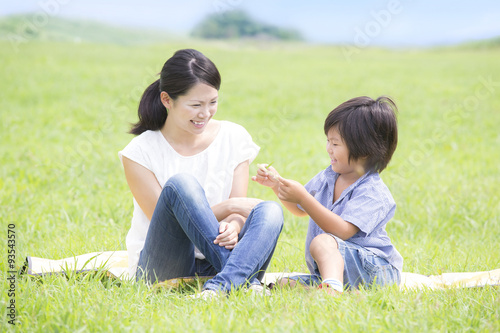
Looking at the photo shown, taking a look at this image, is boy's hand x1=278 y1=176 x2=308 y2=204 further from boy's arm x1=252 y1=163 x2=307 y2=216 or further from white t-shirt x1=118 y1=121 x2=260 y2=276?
white t-shirt x1=118 y1=121 x2=260 y2=276

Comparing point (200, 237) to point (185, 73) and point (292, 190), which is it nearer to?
point (292, 190)

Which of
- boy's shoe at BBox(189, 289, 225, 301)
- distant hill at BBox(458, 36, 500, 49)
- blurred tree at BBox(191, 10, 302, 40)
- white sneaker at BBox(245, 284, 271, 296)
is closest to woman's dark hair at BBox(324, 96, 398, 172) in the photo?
white sneaker at BBox(245, 284, 271, 296)

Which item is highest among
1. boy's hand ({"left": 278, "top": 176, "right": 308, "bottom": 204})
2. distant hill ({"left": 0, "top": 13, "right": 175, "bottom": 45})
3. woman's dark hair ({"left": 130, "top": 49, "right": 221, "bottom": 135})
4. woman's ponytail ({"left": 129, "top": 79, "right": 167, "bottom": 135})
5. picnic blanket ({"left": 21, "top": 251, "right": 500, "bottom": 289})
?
distant hill ({"left": 0, "top": 13, "right": 175, "bottom": 45})

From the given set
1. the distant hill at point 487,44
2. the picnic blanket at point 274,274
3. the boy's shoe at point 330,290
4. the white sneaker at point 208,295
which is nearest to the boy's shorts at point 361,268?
the picnic blanket at point 274,274

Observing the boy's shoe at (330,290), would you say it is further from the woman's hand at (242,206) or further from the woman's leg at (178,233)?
the woman's hand at (242,206)

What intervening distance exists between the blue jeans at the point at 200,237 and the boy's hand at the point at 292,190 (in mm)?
74

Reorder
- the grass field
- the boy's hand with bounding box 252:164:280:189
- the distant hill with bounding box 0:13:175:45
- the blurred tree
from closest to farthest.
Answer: the grass field → the boy's hand with bounding box 252:164:280:189 → the distant hill with bounding box 0:13:175:45 → the blurred tree

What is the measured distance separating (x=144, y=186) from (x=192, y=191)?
0.44 m

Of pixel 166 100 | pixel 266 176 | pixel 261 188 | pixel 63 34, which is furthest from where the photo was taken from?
pixel 63 34

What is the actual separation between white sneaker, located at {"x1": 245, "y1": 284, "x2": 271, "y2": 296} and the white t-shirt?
470mm

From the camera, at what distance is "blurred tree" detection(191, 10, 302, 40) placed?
93.9 feet

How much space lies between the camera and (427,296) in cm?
246

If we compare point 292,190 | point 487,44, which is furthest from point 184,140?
point 487,44

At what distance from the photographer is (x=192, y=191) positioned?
261 centimetres
